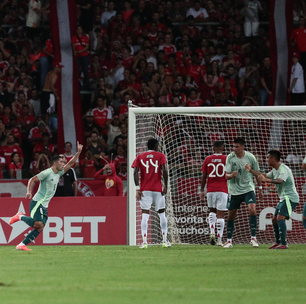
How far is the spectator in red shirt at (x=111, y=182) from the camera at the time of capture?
15344mm

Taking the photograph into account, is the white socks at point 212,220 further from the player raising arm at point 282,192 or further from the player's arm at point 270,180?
the player's arm at point 270,180

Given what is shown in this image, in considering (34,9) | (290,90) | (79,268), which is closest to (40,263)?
(79,268)

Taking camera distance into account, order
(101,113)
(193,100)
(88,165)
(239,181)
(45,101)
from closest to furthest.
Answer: (239,181) < (88,165) < (193,100) < (101,113) < (45,101)

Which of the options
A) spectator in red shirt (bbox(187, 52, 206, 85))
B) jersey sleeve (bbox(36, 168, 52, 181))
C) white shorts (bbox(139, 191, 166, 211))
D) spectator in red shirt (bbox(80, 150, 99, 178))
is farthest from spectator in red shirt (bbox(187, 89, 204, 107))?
jersey sleeve (bbox(36, 168, 52, 181))

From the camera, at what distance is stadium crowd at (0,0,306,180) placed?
18.8 meters

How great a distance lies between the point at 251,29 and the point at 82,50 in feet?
17.5

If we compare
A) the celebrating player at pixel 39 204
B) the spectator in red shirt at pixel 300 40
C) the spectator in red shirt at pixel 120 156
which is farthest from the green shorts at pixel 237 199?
the spectator in red shirt at pixel 300 40

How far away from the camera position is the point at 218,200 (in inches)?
520

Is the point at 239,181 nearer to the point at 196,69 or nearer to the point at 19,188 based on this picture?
the point at 19,188

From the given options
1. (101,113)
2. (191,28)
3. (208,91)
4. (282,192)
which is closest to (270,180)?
(282,192)

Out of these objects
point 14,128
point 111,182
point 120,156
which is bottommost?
point 111,182

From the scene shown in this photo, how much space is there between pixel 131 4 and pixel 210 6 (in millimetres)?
2565

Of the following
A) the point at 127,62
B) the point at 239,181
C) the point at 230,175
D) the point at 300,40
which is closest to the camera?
the point at 230,175

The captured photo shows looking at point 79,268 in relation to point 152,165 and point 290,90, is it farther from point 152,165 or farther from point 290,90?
point 290,90
